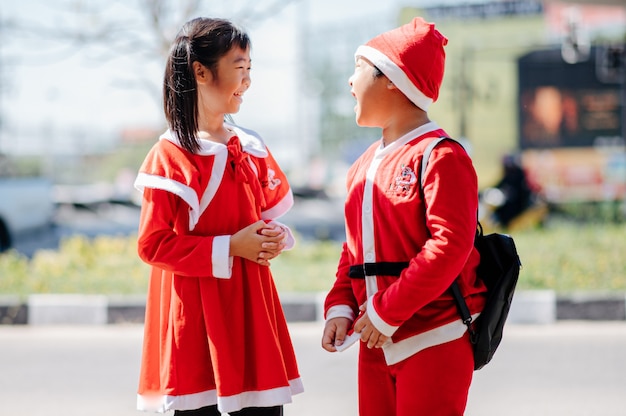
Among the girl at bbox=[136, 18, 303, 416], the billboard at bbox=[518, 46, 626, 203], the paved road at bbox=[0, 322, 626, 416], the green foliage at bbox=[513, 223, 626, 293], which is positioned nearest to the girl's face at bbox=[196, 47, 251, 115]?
the girl at bbox=[136, 18, 303, 416]

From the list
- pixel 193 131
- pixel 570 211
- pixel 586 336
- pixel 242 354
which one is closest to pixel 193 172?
pixel 193 131

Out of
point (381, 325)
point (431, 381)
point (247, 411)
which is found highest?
point (381, 325)

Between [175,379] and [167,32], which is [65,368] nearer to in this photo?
[175,379]

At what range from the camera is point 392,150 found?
1.96 m

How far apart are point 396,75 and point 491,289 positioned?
1.65ft

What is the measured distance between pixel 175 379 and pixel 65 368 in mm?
3255

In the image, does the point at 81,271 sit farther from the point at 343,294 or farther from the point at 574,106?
the point at 574,106

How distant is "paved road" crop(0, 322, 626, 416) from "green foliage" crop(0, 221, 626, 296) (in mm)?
849

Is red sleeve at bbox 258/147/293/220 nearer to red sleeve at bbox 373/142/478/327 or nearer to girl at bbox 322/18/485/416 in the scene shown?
girl at bbox 322/18/485/416

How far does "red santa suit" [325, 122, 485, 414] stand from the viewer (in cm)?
180

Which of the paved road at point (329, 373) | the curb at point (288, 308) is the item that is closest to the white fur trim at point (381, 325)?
the paved road at point (329, 373)

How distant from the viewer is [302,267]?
27.0 ft

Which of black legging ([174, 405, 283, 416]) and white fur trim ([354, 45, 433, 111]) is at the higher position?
white fur trim ([354, 45, 433, 111])

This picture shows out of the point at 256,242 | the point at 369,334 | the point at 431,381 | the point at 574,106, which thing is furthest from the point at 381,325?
the point at 574,106
